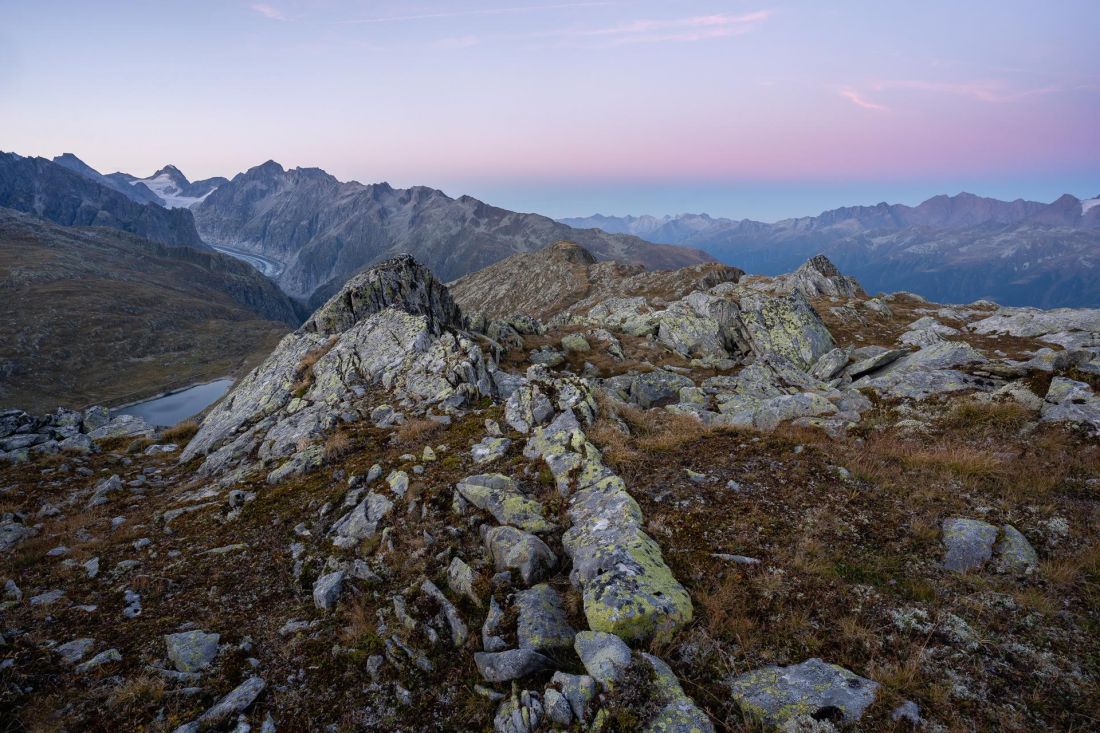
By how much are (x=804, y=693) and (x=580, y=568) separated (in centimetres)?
431

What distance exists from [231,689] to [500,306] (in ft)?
630

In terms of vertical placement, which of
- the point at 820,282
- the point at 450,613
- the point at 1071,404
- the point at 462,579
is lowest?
the point at 450,613

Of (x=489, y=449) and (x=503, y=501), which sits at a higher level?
(x=489, y=449)

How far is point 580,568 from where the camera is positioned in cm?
941

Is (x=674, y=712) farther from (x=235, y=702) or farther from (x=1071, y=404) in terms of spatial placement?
(x=1071, y=404)

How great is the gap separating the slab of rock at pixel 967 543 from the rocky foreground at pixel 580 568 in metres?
0.05

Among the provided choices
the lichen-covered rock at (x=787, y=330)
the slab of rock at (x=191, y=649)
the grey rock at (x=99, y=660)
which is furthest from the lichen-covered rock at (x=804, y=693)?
the lichen-covered rock at (x=787, y=330)

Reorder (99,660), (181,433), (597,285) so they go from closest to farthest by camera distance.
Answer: (99,660)
(181,433)
(597,285)

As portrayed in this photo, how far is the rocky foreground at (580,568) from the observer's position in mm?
6727

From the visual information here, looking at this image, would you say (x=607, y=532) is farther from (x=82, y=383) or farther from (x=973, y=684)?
(x=82, y=383)

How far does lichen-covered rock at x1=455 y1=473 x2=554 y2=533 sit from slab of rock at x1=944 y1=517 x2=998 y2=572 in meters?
8.53

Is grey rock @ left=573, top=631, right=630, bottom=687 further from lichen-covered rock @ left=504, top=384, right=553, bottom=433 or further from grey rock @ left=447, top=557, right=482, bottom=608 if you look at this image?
lichen-covered rock @ left=504, top=384, right=553, bottom=433

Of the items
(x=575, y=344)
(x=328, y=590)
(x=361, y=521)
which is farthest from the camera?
(x=575, y=344)

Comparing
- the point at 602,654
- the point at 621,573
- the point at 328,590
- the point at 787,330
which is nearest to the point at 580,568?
the point at 621,573
